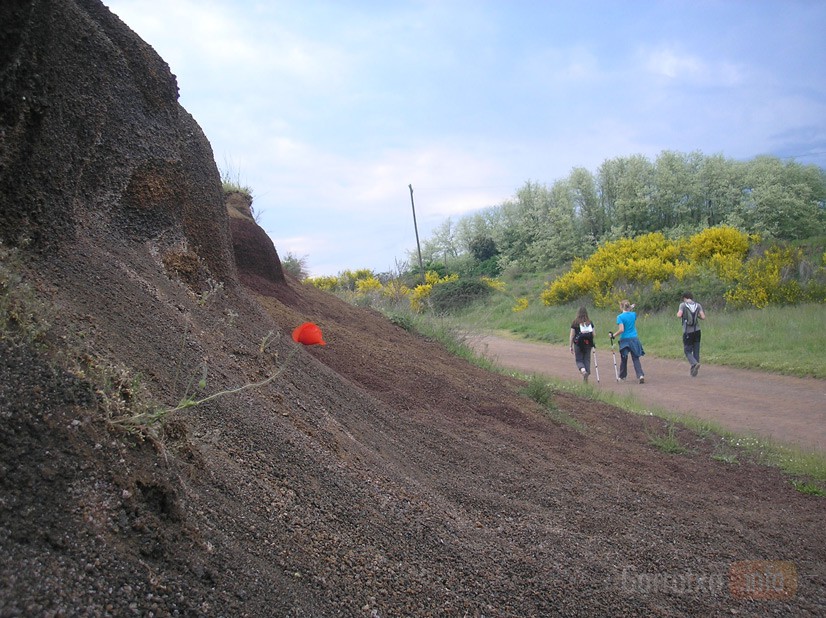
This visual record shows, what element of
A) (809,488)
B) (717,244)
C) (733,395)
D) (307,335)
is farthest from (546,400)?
(717,244)

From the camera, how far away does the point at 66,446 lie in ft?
7.06

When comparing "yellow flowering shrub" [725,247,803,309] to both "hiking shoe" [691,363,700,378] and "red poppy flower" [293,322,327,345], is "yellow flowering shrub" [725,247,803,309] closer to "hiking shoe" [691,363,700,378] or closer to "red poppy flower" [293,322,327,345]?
"hiking shoe" [691,363,700,378]

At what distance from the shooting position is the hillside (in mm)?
2129

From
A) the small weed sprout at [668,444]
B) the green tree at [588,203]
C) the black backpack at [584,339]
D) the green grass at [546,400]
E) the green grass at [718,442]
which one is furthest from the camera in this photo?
the green tree at [588,203]

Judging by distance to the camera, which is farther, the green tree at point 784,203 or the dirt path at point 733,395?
the green tree at point 784,203

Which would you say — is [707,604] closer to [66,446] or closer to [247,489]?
[247,489]

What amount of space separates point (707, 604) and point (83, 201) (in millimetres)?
4348

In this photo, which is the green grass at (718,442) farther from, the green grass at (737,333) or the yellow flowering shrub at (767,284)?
the yellow flowering shrub at (767,284)

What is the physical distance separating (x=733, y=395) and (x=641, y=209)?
32.0 meters

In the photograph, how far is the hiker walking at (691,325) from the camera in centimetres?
1376

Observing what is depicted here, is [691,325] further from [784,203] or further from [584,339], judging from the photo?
[784,203]

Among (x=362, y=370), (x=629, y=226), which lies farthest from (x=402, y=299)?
(x=629, y=226)

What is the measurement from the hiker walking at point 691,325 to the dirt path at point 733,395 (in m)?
0.40

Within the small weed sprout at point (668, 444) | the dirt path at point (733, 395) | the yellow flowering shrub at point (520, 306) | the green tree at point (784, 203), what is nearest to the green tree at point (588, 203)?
the green tree at point (784, 203)
